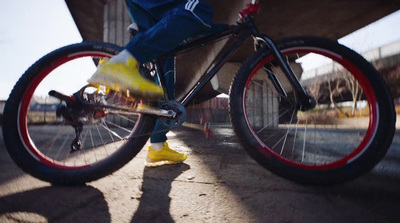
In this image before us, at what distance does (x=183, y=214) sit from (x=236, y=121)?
0.64 meters

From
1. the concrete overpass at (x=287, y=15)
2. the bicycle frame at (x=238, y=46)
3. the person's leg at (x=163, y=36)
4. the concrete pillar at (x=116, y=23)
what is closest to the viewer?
the person's leg at (x=163, y=36)

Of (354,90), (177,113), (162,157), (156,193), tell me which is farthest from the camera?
(354,90)

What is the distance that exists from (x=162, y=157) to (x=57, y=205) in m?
0.99

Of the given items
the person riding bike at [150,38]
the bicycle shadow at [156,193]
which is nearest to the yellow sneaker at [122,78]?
the person riding bike at [150,38]

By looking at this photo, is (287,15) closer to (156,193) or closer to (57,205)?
(156,193)

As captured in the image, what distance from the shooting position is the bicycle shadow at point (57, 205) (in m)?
0.88

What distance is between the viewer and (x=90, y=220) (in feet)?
2.82

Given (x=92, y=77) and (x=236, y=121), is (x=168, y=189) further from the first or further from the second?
(x=92, y=77)

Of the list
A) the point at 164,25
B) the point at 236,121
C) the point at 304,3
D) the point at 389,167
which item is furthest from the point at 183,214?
the point at 304,3

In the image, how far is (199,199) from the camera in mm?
1078

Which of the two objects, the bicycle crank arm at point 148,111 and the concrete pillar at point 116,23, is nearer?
the bicycle crank arm at point 148,111

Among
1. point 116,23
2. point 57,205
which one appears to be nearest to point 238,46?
point 57,205

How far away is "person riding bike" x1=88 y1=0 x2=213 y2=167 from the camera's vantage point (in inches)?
49.1

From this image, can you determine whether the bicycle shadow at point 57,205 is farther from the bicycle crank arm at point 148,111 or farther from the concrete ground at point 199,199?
the bicycle crank arm at point 148,111
